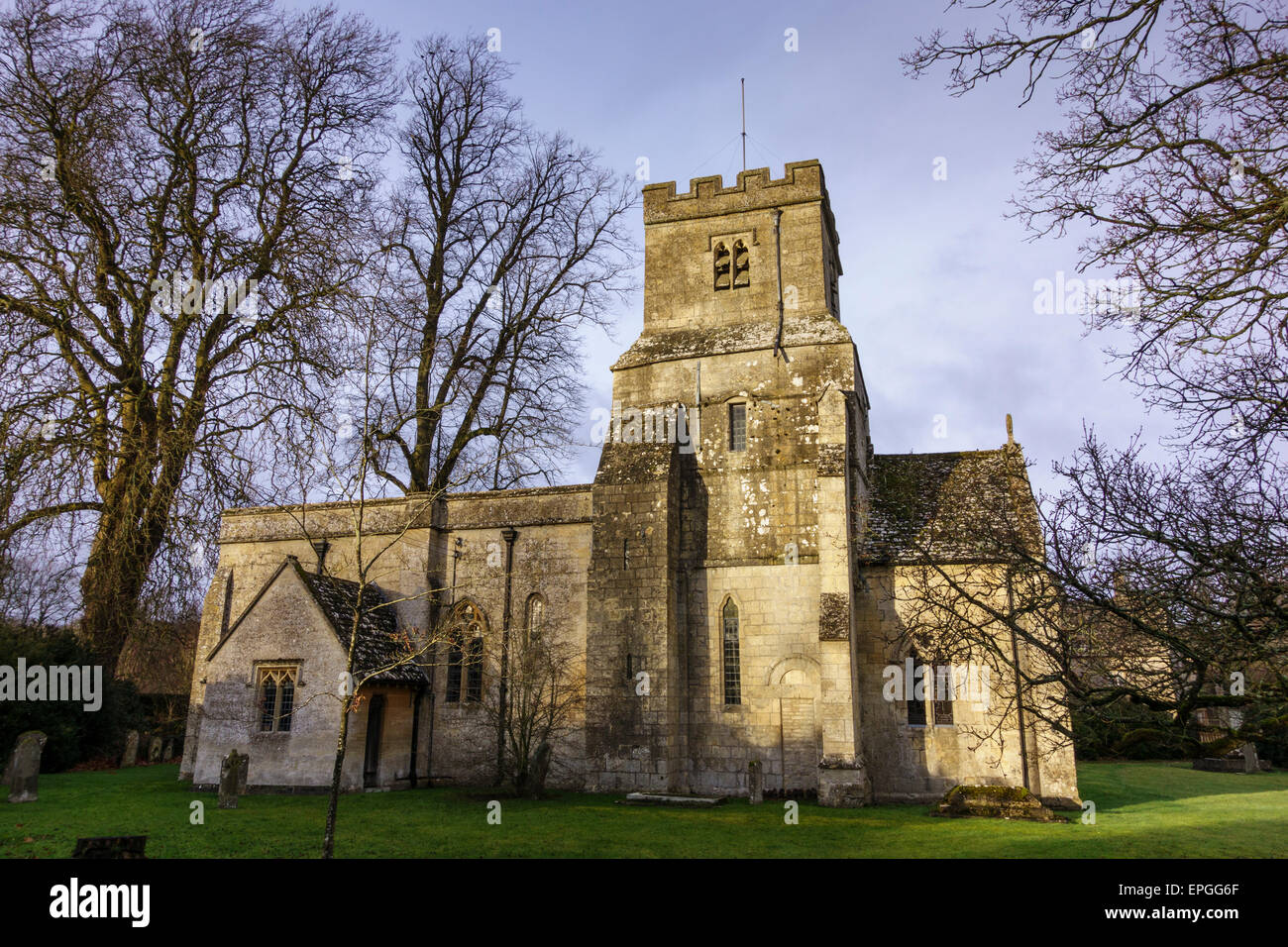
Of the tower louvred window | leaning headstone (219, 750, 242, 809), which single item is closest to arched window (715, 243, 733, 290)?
the tower louvred window

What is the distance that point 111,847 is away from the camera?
10.6 m

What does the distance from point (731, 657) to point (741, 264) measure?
37.7ft

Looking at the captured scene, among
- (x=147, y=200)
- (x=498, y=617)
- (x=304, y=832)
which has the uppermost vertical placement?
(x=147, y=200)

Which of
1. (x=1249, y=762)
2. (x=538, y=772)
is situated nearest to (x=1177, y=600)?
(x=538, y=772)

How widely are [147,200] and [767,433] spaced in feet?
49.2

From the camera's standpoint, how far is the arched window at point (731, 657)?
21938mm

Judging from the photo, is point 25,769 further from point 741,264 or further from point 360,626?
point 741,264

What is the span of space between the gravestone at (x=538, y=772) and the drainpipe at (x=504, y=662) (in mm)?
1129

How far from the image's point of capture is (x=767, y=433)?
Answer: 2325 cm

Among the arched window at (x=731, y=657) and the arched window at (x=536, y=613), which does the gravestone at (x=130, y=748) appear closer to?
the arched window at (x=536, y=613)

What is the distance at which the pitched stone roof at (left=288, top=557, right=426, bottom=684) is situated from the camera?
21.7m

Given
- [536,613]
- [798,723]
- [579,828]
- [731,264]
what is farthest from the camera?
[731,264]
